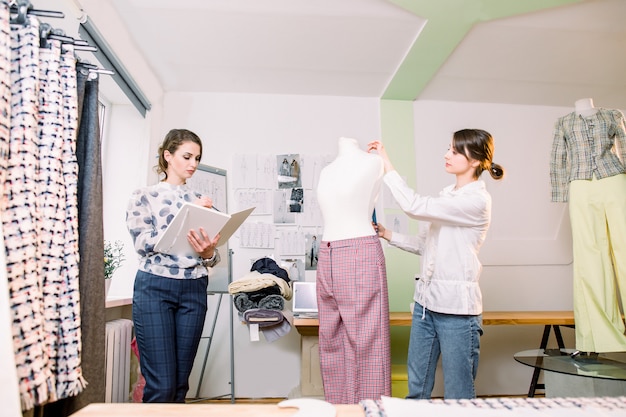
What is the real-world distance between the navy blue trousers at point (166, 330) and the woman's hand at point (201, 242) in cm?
12

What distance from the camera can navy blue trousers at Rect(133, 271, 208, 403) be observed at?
1545mm

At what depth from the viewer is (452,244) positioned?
5.89ft

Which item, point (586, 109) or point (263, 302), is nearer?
point (586, 109)

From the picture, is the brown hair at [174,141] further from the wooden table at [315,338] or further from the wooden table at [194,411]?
the wooden table at [315,338]

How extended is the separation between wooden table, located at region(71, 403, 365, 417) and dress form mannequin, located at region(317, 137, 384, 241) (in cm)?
86

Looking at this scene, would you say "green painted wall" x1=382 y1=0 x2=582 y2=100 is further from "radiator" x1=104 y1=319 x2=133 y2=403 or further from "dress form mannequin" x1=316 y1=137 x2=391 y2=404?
"radiator" x1=104 y1=319 x2=133 y2=403

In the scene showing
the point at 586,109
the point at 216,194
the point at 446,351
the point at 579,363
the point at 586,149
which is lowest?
the point at 579,363

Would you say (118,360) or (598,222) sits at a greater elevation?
(598,222)

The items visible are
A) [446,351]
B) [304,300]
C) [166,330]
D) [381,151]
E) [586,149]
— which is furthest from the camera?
[304,300]

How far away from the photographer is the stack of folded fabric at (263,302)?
8.43ft

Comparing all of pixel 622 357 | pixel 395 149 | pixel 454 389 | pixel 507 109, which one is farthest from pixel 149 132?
pixel 622 357

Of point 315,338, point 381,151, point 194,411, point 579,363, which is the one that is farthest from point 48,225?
point 579,363

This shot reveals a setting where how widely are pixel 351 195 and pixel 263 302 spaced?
4.00ft

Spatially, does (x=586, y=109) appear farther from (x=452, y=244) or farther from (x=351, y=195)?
(x=351, y=195)
